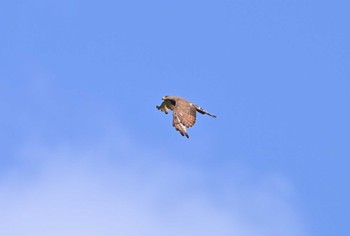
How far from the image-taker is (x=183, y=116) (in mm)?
149625

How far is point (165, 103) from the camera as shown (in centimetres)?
15700

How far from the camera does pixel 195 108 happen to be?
15212 centimetres

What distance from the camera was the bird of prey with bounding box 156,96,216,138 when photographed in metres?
149

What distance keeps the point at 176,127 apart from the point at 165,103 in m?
8.77

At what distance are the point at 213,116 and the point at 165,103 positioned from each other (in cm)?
581

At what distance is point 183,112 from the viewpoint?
15025cm

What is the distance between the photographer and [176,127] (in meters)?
148

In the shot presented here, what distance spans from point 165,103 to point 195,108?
5203 millimetres

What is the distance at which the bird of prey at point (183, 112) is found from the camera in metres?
149

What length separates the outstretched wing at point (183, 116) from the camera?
5848 inches

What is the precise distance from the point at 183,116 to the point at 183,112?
0.67 metres

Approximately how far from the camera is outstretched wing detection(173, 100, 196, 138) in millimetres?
148538
